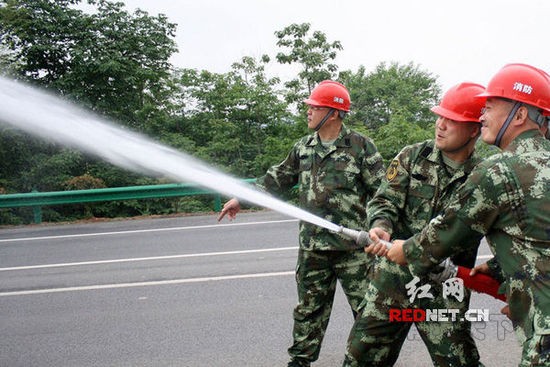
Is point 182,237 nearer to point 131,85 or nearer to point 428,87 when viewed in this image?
point 131,85

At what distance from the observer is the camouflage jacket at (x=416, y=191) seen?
336cm

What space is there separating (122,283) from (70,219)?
7233mm

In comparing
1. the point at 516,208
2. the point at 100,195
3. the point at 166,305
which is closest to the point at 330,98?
the point at 516,208

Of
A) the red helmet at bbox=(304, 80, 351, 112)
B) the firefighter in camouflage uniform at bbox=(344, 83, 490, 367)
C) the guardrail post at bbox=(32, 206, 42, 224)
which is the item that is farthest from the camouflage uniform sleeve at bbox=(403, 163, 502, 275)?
the guardrail post at bbox=(32, 206, 42, 224)

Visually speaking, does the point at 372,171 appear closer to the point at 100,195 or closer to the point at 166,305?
the point at 166,305

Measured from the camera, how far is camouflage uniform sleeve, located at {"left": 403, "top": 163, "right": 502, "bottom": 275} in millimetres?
2344

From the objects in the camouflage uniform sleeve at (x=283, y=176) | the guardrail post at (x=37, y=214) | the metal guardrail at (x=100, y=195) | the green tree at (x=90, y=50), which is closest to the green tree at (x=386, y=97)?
the green tree at (x=90, y=50)

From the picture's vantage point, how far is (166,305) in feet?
19.5

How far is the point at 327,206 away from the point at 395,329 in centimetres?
119

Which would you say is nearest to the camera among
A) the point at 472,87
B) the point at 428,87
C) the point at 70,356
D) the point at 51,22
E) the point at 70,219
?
the point at 472,87

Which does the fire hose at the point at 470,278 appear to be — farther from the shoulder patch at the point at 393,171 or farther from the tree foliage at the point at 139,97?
the tree foliage at the point at 139,97

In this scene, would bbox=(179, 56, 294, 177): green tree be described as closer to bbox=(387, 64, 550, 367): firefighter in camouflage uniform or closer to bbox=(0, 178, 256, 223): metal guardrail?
bbox=(0, 178, 256, 223): metal guardrail

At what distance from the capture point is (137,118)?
1606 centimetres

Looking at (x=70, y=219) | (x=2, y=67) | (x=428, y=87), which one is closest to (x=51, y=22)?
(x=2, y=67)
